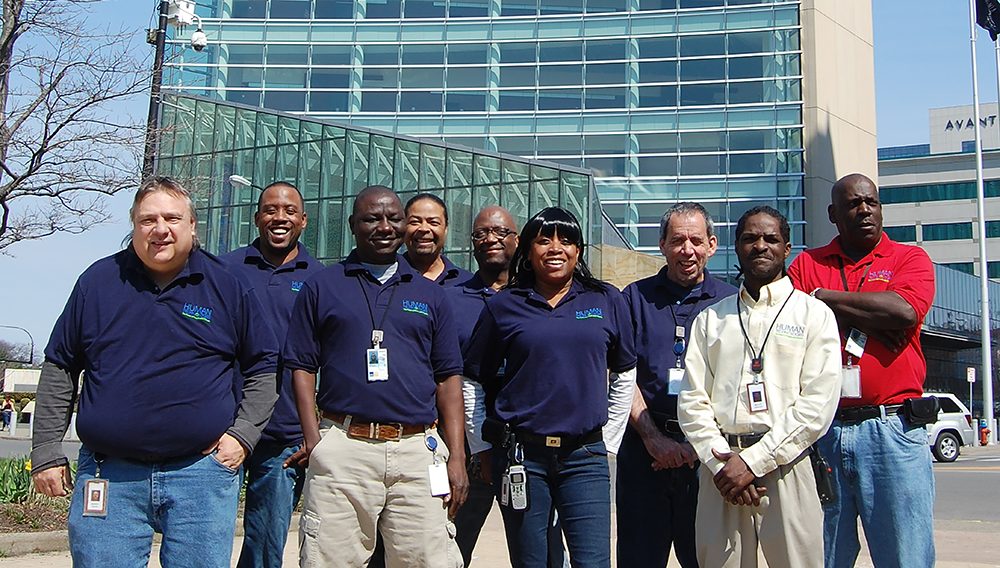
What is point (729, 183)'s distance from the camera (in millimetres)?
45625

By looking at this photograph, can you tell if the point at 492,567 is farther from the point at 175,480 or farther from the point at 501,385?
the point at 175,480

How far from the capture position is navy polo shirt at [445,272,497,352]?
224 inches

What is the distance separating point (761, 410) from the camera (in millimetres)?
4500

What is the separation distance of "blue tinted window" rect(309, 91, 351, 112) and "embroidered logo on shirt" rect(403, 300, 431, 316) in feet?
151

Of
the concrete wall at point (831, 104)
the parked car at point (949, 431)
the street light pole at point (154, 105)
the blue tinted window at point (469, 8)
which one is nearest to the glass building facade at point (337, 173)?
the parked car at point (949, 431)

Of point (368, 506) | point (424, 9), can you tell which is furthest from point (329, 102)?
point (368, 506)

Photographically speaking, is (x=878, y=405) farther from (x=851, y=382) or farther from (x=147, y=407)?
(x=147, y=407)

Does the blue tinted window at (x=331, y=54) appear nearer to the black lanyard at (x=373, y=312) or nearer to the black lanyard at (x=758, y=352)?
the black lanyard at (x=373, y=312)

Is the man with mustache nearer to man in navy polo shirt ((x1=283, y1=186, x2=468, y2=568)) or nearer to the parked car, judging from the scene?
man in navy polo shirt ((x1=283, y1=186, x2=468, y2=568))

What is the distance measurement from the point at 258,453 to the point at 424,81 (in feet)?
148

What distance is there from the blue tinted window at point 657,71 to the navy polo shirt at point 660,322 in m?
42.9

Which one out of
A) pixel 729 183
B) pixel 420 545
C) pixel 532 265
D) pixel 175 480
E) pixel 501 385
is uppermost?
pixel 729 183

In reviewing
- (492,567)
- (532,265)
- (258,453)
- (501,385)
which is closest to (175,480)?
(258,453)

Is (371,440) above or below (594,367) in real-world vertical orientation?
below
